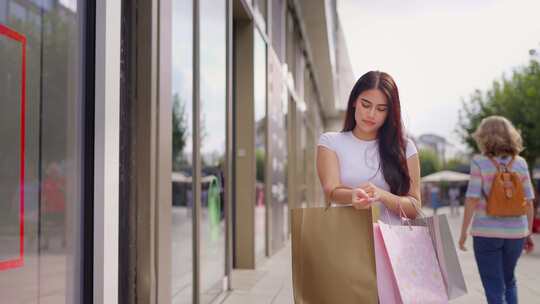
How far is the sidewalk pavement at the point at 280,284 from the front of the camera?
6.05 m

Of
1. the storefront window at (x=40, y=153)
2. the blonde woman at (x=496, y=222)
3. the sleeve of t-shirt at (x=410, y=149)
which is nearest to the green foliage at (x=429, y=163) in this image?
the blonde woman at (x=496, y=222)

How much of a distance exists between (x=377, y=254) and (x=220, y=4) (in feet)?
14.9

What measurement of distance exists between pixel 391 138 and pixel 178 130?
90.4 inches

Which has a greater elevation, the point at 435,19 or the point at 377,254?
the point at 435,19

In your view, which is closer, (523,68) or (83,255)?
(83,255)

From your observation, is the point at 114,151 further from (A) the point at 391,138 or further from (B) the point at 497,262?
(B) the point at 497,262

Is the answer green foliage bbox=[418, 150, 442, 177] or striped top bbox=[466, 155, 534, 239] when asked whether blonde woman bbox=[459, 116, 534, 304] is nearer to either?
striped top bbox=[466, 155, 534, 239]

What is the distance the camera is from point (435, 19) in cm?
1880

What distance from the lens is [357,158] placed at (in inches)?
95.0

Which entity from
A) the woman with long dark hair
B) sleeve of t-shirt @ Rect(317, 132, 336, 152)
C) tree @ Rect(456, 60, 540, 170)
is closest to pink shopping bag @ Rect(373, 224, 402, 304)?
the woman with long dark hair

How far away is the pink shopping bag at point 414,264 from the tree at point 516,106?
17312 millimetres

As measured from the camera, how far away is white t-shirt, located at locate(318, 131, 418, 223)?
2.39m

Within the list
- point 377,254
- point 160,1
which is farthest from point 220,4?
point 377,254

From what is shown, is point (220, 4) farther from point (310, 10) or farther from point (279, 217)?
point (310, 10)
